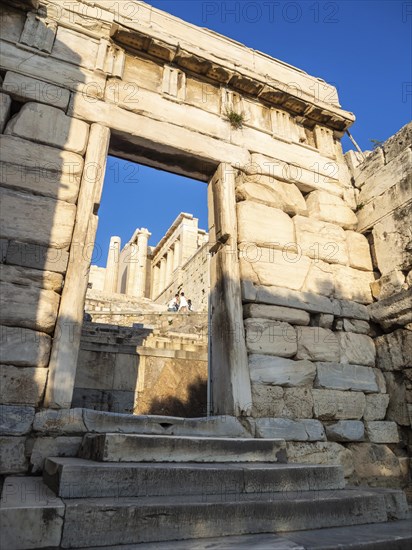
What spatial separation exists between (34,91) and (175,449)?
4019 millimetres

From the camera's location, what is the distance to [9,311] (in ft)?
10.9

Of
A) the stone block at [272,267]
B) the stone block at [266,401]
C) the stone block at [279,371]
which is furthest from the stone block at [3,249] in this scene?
the stone block at [266,401]

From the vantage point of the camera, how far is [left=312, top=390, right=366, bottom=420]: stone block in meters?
4.19

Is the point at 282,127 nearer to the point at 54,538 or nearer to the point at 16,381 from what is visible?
the point at 16,381

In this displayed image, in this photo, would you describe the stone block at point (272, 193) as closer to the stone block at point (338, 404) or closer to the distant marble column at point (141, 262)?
the stone block at point (338, 404)

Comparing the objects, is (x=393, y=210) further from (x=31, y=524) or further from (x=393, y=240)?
(x=31, y=524)

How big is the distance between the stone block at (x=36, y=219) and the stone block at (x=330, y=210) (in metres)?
3.32

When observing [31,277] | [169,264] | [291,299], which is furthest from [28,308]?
[169,264]

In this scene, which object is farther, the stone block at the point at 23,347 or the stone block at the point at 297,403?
the stone block at the point at 297,403

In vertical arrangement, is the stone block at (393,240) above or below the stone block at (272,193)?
below

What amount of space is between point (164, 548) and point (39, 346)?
6.67 ft

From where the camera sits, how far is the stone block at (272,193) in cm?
499

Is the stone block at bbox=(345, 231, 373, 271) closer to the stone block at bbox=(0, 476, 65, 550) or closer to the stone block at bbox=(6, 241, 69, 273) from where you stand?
the stone block at bbox=(6, 241, 69, 273)

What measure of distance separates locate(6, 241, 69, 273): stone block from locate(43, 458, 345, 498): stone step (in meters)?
1.71
